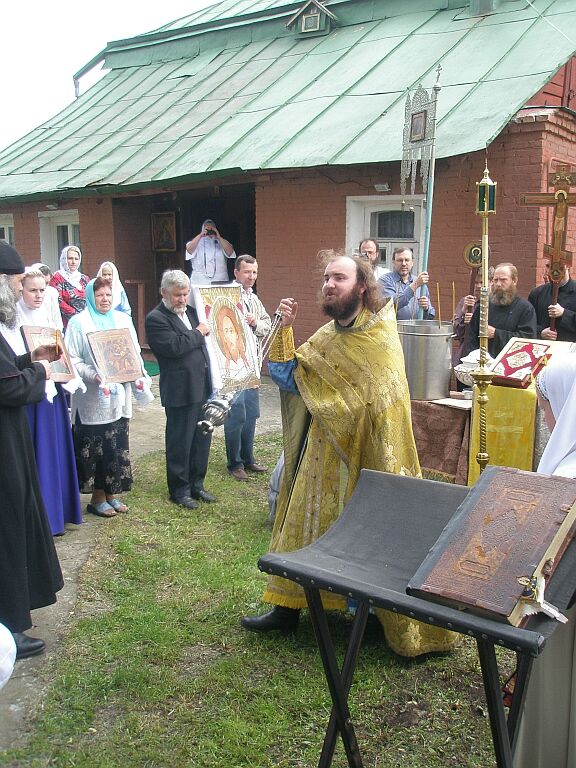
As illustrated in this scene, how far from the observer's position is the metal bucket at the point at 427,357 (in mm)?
5668

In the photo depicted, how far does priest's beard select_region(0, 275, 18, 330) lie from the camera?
354 cm

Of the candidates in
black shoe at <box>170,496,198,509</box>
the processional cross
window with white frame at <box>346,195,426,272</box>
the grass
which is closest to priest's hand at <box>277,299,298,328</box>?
the grass

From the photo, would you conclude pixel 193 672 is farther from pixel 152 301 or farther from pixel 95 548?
pixel 152 301

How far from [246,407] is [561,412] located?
161 inches

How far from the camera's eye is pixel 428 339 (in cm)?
564

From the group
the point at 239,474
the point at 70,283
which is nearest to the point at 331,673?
the point at 239,474

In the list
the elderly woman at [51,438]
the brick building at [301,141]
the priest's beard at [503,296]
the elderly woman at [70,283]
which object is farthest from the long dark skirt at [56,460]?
the brick building at [301,141]

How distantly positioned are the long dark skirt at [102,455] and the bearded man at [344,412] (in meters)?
2.15

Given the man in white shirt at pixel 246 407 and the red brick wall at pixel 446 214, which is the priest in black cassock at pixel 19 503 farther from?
the red brick wall at pixel 446 214

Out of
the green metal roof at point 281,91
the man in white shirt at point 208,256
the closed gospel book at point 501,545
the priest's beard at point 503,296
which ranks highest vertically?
the green metal roof at point 281,91

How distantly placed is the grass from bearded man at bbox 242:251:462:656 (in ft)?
0.77

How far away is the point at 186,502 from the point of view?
5.74 meters

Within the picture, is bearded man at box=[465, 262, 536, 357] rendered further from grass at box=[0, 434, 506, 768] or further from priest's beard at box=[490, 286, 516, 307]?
grass at box=[0, 434, 506, 768]

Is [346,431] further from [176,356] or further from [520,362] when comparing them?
[176,356]
